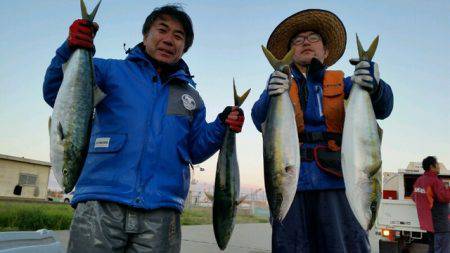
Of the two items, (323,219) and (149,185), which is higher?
(149,185)

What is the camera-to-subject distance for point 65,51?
260cm

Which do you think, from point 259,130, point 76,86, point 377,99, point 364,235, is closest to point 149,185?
point 76,86

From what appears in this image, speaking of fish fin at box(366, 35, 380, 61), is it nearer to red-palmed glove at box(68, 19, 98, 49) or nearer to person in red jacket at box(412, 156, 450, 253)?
red-palmed glove at box(68, 19, 98, 49)

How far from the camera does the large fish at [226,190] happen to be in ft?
10.4

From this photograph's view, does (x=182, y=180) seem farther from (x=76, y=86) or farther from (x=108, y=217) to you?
(x=76, y=86)

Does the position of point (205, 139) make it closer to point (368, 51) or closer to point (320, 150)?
point (320, 150)

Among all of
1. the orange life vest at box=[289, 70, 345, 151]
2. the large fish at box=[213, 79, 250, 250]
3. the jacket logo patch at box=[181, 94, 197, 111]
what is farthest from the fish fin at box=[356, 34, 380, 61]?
the jacket logo patch at box=[181, 94, 197, 111]

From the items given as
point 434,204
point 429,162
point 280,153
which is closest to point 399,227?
point 434,204

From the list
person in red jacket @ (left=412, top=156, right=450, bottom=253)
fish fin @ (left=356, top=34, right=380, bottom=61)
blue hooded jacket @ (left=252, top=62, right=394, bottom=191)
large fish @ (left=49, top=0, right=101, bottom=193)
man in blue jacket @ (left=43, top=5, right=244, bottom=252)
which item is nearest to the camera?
large fish @ (left=49, top=0, right=101, bottom=193)

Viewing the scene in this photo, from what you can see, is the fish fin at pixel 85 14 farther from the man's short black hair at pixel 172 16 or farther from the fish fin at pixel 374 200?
the fish fin at pixel 374 200

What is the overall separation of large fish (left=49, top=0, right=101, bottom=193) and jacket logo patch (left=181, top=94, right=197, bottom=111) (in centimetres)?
85

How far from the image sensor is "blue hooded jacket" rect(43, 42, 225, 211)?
105 inches

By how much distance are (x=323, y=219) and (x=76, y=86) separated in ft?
6.86

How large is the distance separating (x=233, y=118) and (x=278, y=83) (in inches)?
22.5
